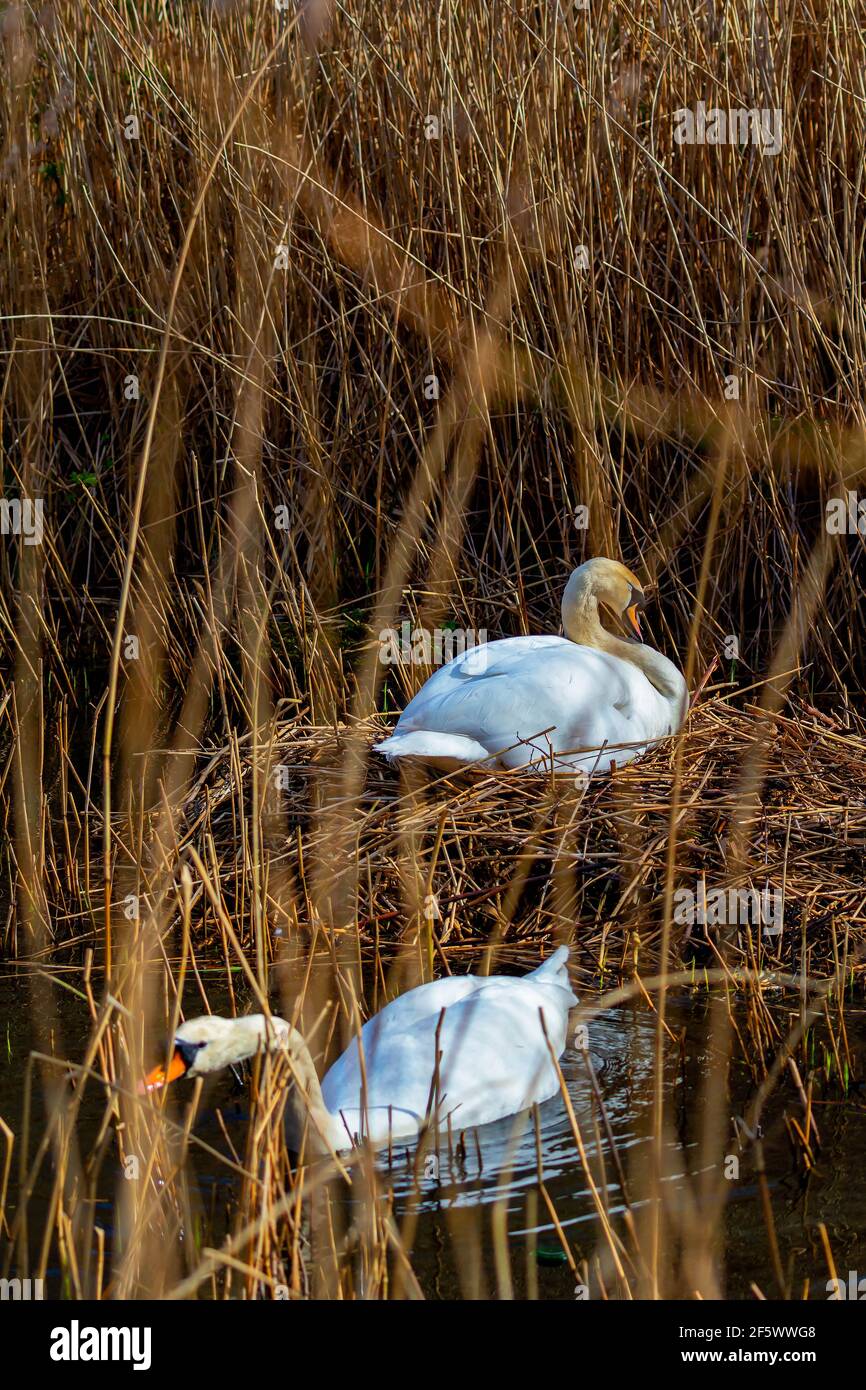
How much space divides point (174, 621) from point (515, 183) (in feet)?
7.13

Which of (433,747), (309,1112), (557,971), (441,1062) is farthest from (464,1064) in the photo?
(433,747)

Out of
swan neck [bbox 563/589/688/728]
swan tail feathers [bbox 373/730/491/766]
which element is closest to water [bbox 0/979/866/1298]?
swan tail feathers [bbox 373/730/491/766]

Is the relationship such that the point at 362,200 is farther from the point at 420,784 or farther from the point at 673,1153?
the point at 673,1153

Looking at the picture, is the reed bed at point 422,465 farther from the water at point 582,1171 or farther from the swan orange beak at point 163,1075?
the swan orange beak at point 163,1075

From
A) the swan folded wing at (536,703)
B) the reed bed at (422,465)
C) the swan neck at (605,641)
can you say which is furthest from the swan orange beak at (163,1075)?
the swan neck at (605,641)

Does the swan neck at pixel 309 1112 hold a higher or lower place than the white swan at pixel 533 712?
lower

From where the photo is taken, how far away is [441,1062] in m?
3.39

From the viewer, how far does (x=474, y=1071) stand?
3.44 metres

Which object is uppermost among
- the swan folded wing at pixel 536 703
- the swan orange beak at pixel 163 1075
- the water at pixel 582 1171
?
the swan folded wing at pixel 536 703

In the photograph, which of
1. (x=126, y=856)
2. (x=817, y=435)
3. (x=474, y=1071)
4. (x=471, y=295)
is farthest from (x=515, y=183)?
(x=474, y=1071)

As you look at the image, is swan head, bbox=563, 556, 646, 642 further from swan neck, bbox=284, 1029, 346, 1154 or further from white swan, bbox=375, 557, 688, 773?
swan neck, bbox=284, 1029, 346, 1154

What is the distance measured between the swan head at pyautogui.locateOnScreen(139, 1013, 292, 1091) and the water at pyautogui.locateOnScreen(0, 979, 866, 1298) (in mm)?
213

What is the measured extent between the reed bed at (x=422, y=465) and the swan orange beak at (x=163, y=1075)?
3.28ft

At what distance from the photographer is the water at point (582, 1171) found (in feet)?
9.54
